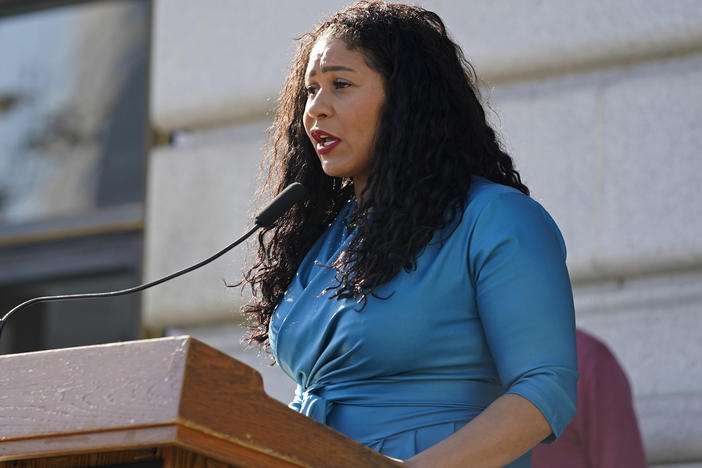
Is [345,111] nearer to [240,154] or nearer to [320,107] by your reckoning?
[320,107]

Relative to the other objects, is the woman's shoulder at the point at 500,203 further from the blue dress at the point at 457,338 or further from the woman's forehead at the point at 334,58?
the woman's forehead at the point at 334,58

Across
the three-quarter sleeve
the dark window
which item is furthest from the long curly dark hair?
the dark window

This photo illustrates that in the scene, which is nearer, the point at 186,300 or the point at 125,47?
the point at 186,300

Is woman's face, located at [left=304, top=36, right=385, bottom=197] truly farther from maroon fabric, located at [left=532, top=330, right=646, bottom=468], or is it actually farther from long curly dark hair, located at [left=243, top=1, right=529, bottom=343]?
maroon fabric, located at [left=532, top=330, right=646, bottom=468]

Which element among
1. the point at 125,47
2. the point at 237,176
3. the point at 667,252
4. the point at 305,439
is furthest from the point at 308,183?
the point at 125,47

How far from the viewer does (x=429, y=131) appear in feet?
7.63

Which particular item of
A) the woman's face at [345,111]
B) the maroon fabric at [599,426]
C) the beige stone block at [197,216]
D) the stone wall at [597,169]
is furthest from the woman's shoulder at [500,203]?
the beige stone block at [197,216]

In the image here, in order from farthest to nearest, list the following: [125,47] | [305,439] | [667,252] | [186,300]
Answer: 1. [125,47]
2. [186,300]
3. [667,252]
4. [305,439]

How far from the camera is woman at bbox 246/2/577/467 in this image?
78.3 inches

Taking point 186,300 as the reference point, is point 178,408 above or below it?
below

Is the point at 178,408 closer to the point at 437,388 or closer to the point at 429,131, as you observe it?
the point at 437,388

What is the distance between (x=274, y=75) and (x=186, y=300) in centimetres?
89

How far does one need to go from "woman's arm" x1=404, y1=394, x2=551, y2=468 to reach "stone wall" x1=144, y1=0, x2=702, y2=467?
2.03 metres

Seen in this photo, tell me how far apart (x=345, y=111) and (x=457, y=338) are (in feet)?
1.59
